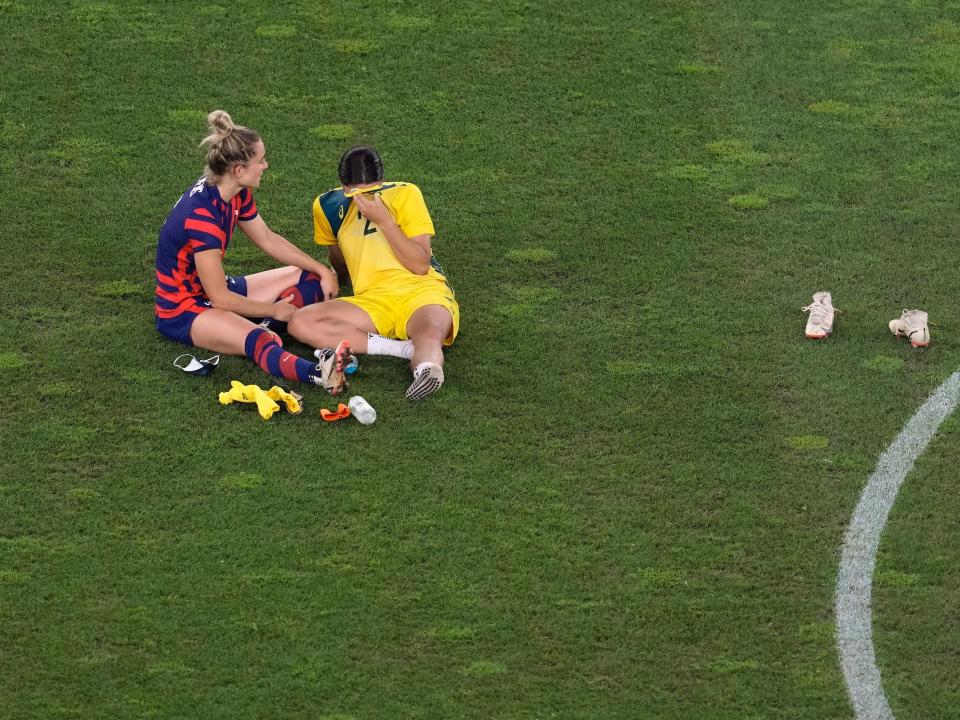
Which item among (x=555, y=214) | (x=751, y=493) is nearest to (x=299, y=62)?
(x=555, y=214)

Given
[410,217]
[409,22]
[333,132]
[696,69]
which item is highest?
[409,22]

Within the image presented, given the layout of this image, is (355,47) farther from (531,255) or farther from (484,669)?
(484,669)

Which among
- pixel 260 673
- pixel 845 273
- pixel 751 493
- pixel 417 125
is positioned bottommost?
pixel 260 673

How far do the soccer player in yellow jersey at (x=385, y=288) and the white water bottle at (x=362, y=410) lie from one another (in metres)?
0.47

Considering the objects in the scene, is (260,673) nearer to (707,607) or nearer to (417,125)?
(707,607)

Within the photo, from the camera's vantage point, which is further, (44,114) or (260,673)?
(44,114)

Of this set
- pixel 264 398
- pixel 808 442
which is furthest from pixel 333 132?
pixel 808 442

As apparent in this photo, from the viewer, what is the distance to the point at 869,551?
7.30 m

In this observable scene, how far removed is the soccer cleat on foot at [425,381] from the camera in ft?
27.2

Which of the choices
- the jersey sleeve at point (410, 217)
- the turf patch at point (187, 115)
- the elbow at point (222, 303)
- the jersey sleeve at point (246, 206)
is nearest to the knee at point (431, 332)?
the jersey sleeve at point (410, 217)

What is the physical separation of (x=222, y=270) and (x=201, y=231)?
247 mm

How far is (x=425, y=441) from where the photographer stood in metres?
8.08

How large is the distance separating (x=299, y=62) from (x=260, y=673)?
6347mm

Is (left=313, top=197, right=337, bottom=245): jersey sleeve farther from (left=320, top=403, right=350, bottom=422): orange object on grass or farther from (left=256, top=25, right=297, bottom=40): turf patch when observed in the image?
(left=256, top=25, right=297, bottom=40): turf patch
